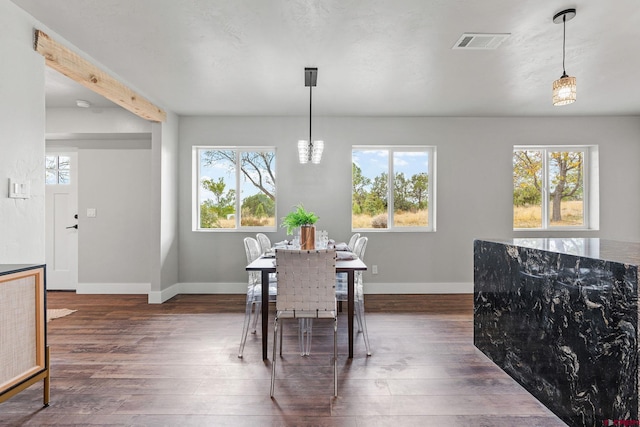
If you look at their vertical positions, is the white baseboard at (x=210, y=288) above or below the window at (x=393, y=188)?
below

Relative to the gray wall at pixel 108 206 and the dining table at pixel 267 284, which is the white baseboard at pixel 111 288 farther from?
the dining table at pixel 267 284

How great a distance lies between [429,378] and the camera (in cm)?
238

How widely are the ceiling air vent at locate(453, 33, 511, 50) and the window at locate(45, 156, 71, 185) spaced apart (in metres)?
5.38

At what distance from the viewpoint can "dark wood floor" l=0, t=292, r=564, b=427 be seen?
6.37ft

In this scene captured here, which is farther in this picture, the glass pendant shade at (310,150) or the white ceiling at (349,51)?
the glass pendant shade at (310,150)

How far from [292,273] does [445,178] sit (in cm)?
335

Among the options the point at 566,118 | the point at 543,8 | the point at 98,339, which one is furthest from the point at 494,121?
the point at 98,339

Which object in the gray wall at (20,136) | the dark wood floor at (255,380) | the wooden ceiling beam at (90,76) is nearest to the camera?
the dark wood floor at (255,380)

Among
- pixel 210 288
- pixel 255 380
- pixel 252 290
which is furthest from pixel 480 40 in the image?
pixel 210 288

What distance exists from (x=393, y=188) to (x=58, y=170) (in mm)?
4928

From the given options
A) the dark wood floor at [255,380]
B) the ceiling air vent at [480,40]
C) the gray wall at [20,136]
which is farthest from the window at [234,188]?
the ceiling air vent at [480,40]

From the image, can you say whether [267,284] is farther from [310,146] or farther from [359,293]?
[310,146]

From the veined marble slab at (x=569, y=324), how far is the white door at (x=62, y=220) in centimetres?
549

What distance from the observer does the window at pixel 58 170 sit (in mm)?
5102
